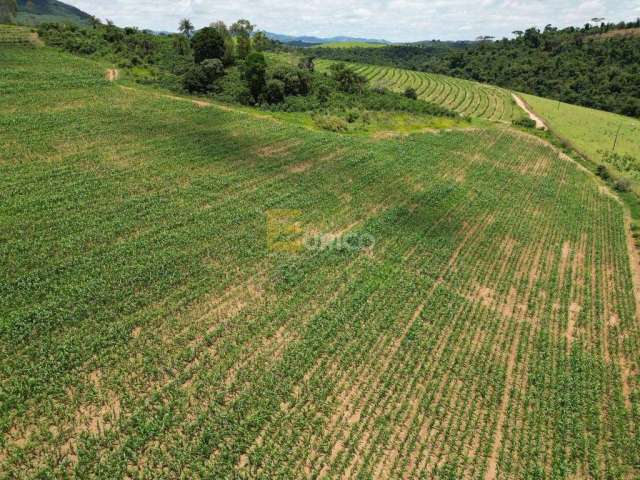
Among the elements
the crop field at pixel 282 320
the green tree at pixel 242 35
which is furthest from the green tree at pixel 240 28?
the crop field at pixel 282 320

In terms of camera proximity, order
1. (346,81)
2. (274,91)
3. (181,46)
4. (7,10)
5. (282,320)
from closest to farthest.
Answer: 1. (282,320)
2. (274,91)
3. (181,46)
4. (7,10)
5. (346,81)

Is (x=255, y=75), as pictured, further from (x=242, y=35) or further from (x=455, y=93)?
(x=455, y=93)

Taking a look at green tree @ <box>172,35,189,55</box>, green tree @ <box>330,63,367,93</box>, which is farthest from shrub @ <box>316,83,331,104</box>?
green tree @ <box>172,35,189,55</box>

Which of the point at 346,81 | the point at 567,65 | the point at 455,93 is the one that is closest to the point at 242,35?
the point at 346,81

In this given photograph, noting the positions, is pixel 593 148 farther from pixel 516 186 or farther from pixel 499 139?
pixel 516 186

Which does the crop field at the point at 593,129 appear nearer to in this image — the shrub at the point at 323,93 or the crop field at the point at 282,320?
the crop field at the point at 282,320

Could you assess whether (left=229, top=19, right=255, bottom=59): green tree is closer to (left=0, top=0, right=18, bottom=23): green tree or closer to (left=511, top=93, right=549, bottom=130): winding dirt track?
(left=0, top=0, right=18, bottom=23): green tree

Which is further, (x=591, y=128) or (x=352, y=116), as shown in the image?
(x=591, y=128)
